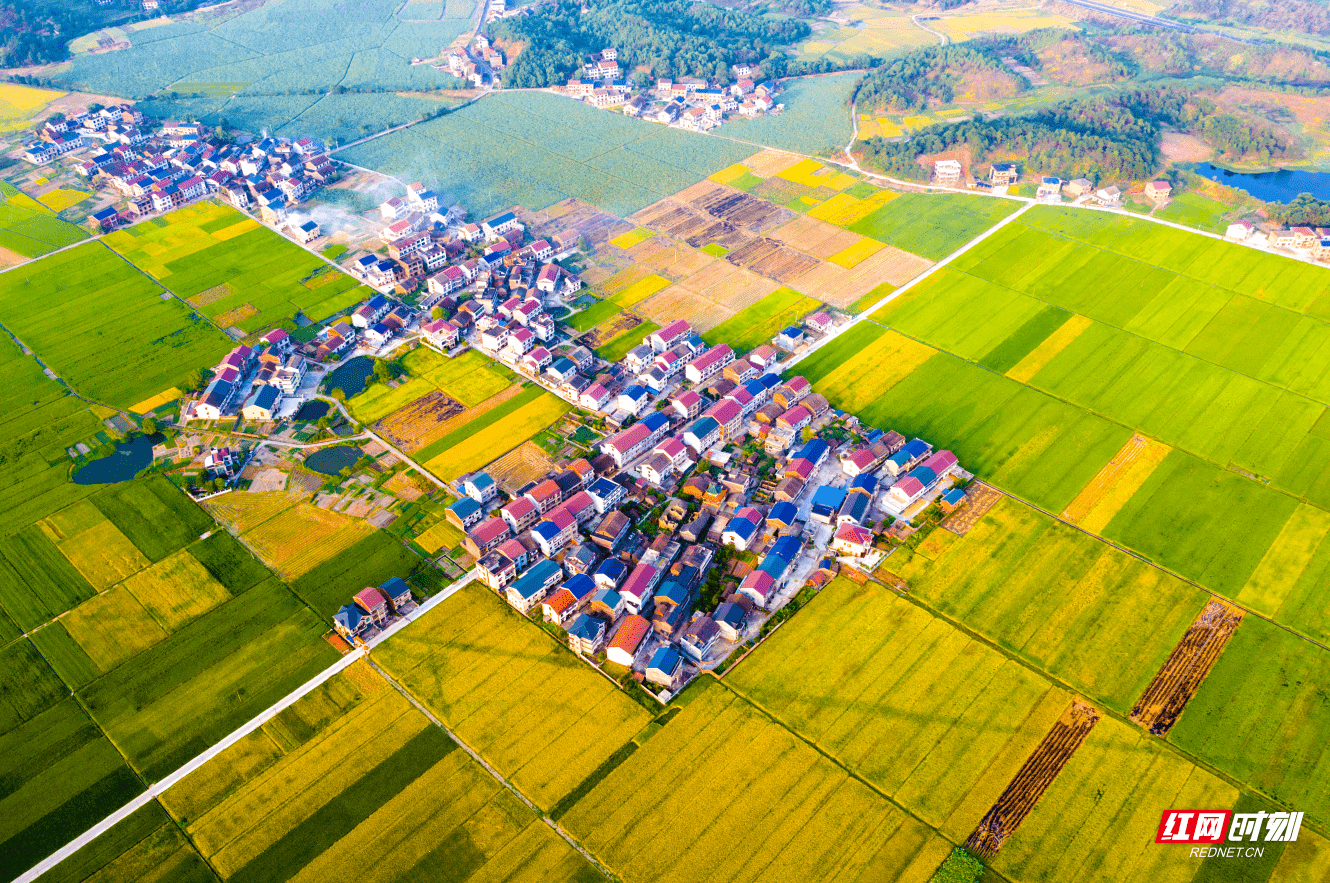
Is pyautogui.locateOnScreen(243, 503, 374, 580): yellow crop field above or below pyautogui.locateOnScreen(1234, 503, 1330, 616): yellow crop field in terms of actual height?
below

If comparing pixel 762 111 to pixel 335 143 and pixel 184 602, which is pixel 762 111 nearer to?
pixel 335 143

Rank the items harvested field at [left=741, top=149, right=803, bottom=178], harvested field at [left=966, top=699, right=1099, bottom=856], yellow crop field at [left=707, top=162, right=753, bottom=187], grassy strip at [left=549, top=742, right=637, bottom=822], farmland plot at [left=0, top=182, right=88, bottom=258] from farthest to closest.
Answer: harvested field at [left=741, top=149, right=803, bottom=178], yellow crop field at [left=707, top=162, right=753, bottom=187], farmland plot at [left=0, top=182, right=88, bottom=258], grassy strip at [left=549, top=742, right=637, bottom=822], harvested field at [left=966, top=699, right=1099, bottom=856]

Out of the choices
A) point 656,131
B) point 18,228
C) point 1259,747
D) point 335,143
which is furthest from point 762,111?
point 1259,747

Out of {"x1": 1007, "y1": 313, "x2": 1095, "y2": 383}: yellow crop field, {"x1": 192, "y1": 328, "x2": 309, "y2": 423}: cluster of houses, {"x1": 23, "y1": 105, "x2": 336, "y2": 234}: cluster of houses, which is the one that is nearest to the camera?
{"x1": 192, "y1": 328, "x2": 309, "y2": 423}: cluster of houses

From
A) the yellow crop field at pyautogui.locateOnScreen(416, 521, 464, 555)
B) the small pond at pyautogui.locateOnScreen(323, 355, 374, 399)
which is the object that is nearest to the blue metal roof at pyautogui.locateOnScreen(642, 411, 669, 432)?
the yellow crop field at pyautogui.locateOnScreen(416, 521, 464, 555)

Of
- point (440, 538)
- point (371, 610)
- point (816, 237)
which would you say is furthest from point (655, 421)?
point (816, 237)

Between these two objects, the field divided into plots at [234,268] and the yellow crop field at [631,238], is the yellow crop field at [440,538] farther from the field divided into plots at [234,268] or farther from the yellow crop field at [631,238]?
the yellow crop field at [631,238]

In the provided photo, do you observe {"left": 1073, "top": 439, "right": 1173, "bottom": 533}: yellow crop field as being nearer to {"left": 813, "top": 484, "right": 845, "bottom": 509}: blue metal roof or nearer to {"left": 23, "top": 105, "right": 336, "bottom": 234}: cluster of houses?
{"left": 813, "top": 484, "right": 845, "bottom": 509}: blue metal roof
